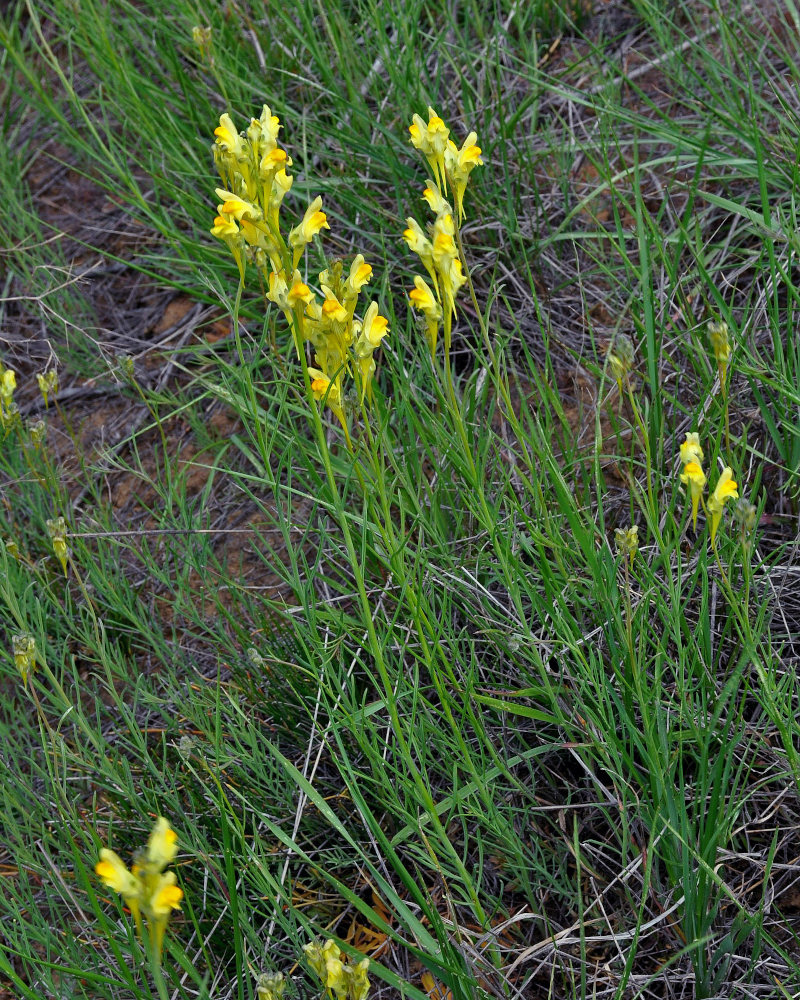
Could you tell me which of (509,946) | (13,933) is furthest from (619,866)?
(13,933)

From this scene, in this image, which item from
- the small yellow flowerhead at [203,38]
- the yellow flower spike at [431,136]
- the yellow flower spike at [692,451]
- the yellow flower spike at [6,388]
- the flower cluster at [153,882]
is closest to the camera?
the flower cluster at [153,882]

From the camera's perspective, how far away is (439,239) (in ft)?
5.34

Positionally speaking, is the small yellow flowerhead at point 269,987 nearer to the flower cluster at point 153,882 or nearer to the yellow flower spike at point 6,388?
the flower cluster at point 153,882

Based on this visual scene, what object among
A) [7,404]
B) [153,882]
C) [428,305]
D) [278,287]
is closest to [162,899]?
[153,882]

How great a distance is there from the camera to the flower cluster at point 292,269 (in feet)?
4.91

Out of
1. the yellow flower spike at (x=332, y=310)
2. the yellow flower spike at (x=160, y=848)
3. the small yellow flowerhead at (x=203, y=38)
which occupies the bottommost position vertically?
the yellow flower spike at (x=160, y=848)

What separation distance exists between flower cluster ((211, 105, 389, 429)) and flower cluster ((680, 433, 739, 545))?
538 millimetres

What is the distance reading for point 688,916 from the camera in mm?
1570

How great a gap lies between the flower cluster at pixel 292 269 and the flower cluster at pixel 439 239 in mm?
94

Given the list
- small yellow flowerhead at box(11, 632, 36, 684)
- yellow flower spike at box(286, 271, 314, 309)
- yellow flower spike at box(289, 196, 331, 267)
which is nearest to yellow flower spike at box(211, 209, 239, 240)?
yellow flower spike at box(289, 196, 331, 267)

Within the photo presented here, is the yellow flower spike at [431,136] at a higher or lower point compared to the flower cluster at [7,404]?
higher

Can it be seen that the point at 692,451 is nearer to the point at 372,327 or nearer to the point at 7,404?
the point at 372,327

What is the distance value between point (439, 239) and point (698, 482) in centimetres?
60

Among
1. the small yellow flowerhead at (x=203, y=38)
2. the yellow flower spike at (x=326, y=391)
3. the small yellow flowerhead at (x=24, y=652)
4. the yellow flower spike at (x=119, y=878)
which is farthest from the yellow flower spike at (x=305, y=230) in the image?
the small yellow flowerhead at (x=203, y=38)
